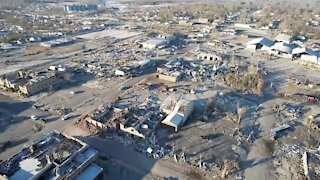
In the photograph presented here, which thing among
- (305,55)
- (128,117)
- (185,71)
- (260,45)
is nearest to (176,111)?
(128,117)

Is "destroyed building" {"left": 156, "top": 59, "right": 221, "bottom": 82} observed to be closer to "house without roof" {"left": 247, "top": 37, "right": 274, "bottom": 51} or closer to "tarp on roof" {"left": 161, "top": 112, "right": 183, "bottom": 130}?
"tarp on roof" {"left": 161, "top": 112, "right": 183, "bottom": 130}

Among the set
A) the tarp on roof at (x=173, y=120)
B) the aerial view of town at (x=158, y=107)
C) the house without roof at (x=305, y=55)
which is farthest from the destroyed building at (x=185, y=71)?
the house without roof at (x=305, y=55)

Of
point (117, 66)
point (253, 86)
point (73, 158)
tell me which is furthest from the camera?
point (117, 66)

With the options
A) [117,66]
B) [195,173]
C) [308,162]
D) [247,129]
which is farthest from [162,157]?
[117,66]

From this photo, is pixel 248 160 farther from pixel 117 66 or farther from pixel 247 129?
pixel 117 66

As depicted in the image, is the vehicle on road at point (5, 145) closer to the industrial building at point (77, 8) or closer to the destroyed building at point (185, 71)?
the destroyed building at point (185, 71)

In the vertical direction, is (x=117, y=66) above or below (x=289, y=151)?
above

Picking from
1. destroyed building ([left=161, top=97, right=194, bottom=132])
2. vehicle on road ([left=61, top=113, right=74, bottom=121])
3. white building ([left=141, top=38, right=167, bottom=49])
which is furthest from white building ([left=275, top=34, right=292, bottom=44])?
vehicle on road ([left=61, top=113, right=74, bottom=121])
